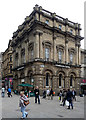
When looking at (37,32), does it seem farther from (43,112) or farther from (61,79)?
(43,112)

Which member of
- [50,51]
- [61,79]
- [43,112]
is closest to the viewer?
[43,112]

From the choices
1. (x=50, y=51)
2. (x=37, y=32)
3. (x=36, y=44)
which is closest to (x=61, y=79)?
(x=50, y=51)

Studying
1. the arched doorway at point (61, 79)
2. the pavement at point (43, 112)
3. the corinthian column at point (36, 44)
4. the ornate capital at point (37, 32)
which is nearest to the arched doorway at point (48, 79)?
the arched doorway at point (61, 79)

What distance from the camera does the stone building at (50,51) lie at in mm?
25062

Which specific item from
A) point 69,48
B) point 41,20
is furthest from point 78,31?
point 41,20

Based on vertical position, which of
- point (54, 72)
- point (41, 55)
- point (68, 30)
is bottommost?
point (54, 72)

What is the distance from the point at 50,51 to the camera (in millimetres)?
27312

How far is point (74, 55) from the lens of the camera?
105ft

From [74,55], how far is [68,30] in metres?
6.05

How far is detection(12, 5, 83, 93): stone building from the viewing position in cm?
2506

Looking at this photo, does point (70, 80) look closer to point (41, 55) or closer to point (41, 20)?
point (41, 55)

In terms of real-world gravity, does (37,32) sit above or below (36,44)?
above

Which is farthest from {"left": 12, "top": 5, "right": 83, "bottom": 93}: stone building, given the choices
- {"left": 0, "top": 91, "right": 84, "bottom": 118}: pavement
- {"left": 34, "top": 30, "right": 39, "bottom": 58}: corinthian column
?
{"left": 0, "top": 91, "right": 84, "bottom": 118}: pavement

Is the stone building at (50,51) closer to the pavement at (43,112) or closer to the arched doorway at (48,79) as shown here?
the arched doorway at (48,79)
